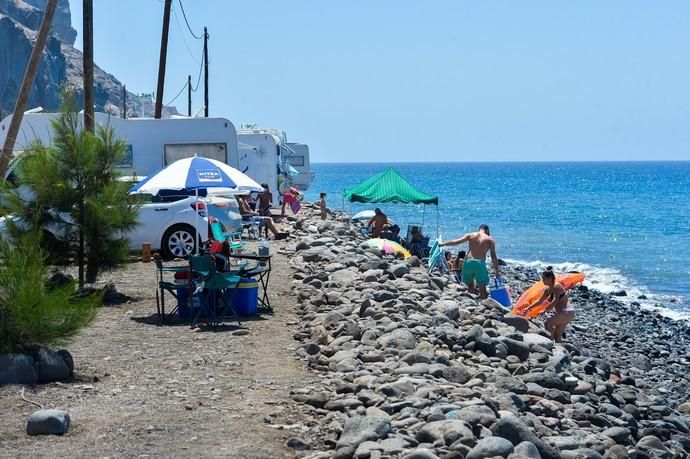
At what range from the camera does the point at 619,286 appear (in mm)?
31688

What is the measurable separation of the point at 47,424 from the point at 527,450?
11.8 ft

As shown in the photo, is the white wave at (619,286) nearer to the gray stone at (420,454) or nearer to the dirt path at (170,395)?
the dirt path at (170,395)

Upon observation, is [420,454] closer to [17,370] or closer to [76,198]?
[17,370]

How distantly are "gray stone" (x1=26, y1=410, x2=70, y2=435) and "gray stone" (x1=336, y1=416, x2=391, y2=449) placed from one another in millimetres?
2044

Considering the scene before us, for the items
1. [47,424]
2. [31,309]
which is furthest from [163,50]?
[47,424]

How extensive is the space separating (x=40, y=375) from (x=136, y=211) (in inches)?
208

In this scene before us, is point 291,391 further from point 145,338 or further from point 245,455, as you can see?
point 145,338

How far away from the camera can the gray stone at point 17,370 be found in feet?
29.9

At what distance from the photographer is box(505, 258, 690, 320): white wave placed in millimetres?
26828

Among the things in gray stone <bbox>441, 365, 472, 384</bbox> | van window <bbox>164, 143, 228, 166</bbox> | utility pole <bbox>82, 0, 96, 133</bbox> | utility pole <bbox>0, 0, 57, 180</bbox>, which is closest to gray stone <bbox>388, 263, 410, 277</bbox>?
utility pole <bbox>82, 0, 96, 133</bbox>

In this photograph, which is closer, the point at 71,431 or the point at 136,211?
the point at 71,431

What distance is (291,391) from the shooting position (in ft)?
30.8

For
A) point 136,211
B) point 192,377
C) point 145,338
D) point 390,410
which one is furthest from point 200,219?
point 390,410

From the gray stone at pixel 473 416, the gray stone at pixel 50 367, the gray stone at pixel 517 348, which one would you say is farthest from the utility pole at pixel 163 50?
the gray stone at pixel 473 416
